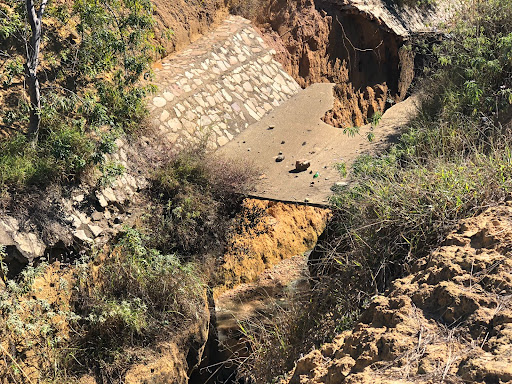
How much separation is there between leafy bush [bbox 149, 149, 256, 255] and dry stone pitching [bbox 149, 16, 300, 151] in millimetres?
Result: 591

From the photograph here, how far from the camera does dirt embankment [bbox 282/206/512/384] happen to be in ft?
8.60

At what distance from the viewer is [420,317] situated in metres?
3.10

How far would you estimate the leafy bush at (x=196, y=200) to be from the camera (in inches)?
258

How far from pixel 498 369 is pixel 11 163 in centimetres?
488

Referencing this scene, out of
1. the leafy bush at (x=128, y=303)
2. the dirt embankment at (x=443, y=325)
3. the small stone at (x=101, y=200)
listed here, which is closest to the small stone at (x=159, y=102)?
the small stone at (x=101, y=200)

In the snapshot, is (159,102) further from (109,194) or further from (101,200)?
(101,200)

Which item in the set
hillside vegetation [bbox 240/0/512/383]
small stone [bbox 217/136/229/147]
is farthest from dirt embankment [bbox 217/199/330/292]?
hillside vegetation [bbox 240/0/512/383]

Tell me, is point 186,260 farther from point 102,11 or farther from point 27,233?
point 102,11

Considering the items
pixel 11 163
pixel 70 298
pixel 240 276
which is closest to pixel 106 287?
pixel 70 298

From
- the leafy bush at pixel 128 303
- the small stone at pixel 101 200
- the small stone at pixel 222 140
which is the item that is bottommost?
the leafy bush at pixel 128 303

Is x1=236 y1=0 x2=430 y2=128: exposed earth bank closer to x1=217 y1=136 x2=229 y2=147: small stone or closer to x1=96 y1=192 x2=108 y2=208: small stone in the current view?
x1=217 y1=136 x2=229 y2=147: small stone

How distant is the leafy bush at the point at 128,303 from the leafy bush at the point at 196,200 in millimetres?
396

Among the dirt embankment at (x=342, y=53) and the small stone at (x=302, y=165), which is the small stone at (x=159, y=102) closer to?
the small stone at (x=302, y=165)

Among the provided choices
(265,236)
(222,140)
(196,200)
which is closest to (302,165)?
(265,236)
